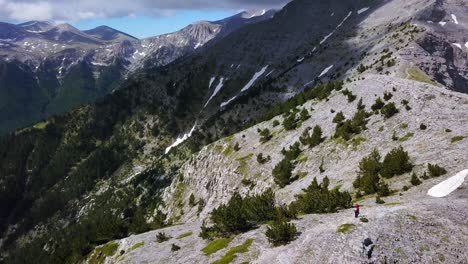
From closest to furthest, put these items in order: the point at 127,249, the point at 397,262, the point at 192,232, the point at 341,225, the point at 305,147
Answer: the point at 397,262 → the point at 341,225 → the point at 192,232 → the point at 127,249 → the point at 305,147

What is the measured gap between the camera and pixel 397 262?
21.8 m

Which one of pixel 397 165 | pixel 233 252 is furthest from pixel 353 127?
pixel 233 252

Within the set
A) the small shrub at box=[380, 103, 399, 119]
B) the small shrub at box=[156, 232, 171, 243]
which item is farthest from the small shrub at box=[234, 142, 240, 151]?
the small shrub at box=[156, 232, 171, 243]

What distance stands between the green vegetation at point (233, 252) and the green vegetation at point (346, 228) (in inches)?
271

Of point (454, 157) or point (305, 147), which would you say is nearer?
point (454, 157)

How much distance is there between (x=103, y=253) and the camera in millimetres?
46625

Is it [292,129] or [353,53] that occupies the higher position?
[353,53]

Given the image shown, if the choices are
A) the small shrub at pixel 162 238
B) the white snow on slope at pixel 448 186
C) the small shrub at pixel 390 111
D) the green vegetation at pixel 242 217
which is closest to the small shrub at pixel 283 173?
the small shrub at pixel 390 111

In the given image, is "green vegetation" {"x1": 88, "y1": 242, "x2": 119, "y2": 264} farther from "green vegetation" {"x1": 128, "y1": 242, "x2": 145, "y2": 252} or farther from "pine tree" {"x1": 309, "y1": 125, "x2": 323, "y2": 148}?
"pine tree" {"x1": 309, "y1": 125, "x2": 323, "y2": 148}

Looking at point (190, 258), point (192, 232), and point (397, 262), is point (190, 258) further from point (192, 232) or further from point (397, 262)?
point (397, 262)

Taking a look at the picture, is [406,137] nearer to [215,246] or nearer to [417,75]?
[215,246]

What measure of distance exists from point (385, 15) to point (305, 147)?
15190 cm

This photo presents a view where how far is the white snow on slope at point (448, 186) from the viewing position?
29.4 metres

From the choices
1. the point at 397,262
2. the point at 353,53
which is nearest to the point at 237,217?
the point at 397,262
